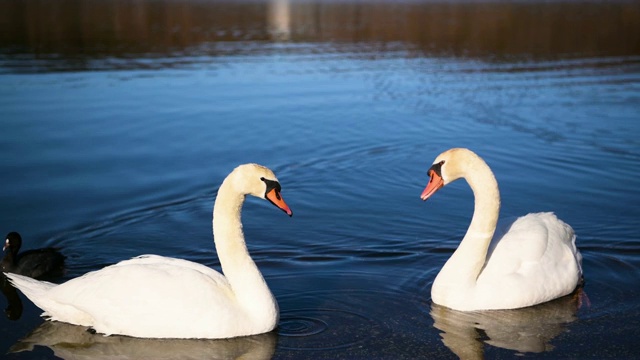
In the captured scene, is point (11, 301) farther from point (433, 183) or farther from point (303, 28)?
point (303, 28)

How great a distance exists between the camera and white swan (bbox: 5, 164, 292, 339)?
22.8 ft

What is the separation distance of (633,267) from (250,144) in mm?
6733

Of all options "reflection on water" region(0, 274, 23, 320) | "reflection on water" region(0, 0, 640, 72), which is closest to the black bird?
"reflection on water" region(0, 274, 23, 320)

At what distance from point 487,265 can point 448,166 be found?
908mm

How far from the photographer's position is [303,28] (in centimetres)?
3278

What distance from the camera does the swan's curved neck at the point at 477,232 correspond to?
7680 millimetres

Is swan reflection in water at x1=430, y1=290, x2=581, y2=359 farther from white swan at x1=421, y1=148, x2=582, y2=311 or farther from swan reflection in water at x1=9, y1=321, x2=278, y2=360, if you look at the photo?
swan reflection in water at x1=9, y1=321, x2=278, y2=360

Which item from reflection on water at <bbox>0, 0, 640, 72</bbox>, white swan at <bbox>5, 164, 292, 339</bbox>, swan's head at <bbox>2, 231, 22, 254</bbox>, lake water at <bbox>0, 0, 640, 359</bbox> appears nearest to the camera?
white swan at <bbox>5, 164, 292, 339</bbox>

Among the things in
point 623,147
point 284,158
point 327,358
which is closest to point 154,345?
point 327,358

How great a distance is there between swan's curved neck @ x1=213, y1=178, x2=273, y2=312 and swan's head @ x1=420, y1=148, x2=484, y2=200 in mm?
1556

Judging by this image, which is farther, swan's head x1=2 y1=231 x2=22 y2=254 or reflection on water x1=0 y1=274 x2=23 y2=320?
swan's head x1=2 y1=231 x2=22 y2=254

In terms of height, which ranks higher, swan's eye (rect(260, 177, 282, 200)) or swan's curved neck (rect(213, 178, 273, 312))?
swan's eye (rect(260, 177, 282, 200))

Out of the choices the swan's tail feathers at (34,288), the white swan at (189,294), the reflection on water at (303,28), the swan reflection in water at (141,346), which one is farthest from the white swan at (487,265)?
the reflection on water at (303,28)

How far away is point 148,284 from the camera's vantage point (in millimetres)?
6973
